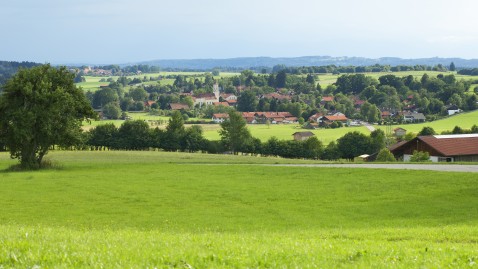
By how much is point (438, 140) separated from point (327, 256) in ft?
211

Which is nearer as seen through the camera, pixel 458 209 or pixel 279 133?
pixel 458 209

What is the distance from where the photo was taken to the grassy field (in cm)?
1456

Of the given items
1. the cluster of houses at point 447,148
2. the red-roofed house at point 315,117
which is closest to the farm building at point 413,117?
the red-roofed house at point 315,117

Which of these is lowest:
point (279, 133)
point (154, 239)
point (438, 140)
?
point (279, 133)

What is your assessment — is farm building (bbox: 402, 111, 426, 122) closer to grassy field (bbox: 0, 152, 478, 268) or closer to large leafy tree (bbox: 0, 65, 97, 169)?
grassy field (bbox: 0, 152, 478, 268)

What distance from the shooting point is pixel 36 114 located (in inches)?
2373

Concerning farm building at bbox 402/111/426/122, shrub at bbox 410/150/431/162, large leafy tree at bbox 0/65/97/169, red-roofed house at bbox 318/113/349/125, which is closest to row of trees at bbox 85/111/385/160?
shrub at bbox 410/150/431/162

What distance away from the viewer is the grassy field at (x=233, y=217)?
47.8 ft

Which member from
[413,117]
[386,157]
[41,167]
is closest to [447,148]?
[386,157]

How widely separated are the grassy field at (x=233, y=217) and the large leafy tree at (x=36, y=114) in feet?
11.7

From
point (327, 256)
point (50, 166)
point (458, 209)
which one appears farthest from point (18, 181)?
point (327, 256)

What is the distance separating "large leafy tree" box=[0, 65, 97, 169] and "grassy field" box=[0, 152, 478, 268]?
3558 millimetres

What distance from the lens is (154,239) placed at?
18.3m

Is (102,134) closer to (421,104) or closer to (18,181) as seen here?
(18,181)
